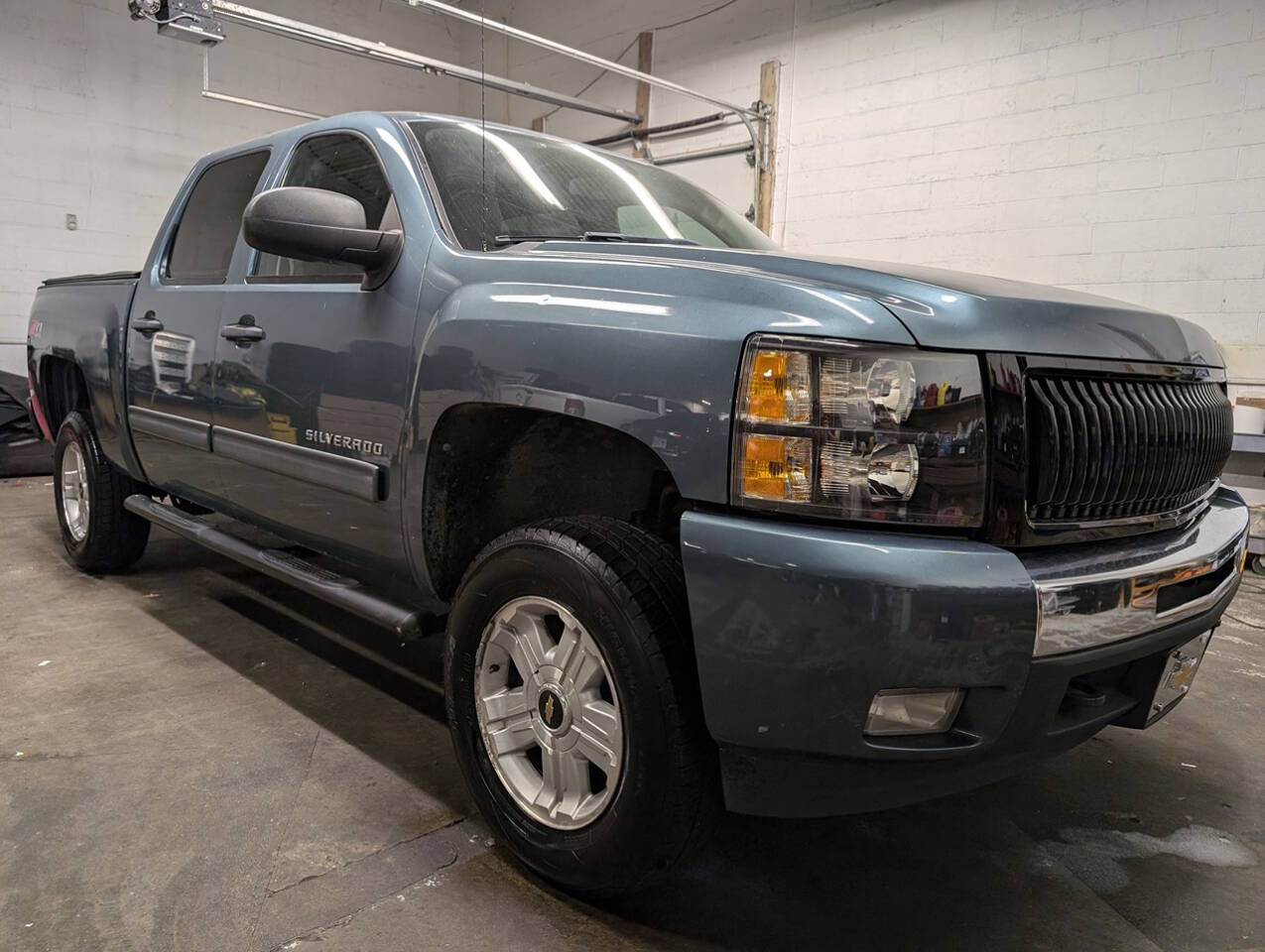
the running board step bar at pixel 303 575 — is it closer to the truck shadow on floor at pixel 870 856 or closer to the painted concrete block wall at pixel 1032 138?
the truck shadow on floor at pixel 870 856

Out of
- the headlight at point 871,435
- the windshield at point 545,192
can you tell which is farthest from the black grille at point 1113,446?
the windshield at point 545,192

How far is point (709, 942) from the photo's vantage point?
5.38 feet

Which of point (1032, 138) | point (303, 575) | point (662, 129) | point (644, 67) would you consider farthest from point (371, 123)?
point (644, 67)

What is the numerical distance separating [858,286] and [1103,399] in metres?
0.50

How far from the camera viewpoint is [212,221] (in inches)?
131

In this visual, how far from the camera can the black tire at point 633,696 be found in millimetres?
1519

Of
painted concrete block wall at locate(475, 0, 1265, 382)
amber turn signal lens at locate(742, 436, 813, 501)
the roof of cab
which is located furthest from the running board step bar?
painted concrete block wall at locate(475, 0, 1265, 382)

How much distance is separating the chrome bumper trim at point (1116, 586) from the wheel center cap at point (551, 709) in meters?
0.88

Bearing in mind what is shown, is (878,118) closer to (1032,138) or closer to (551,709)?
(1032,138)

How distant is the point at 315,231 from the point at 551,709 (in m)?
1.22

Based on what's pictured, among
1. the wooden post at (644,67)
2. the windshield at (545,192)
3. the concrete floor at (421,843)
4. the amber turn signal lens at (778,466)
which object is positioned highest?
the wooden post at (644,67)

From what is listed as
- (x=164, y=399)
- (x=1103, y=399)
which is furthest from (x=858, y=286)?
(x=164, y=399)

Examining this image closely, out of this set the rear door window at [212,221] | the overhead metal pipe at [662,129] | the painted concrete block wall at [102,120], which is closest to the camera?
the rear door window at [212,221]

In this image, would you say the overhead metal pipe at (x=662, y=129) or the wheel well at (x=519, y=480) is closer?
the wheel well at (x=519, y=480)
